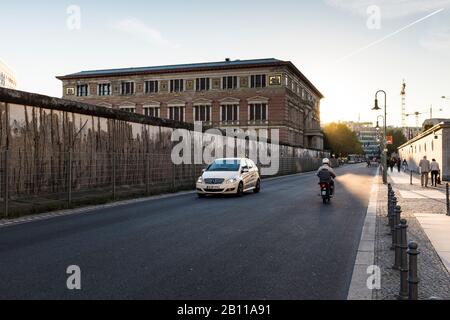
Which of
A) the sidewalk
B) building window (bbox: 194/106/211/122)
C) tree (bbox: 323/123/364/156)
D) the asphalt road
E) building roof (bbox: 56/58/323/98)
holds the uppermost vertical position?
building roof (bbox: 56/58/323/98)

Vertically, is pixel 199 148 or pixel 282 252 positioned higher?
pixel 199 148

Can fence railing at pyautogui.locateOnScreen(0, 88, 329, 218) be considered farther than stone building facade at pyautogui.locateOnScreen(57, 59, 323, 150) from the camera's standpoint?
No

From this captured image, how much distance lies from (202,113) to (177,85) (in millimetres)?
6474

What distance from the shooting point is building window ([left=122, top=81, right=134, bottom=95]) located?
78.3 meters

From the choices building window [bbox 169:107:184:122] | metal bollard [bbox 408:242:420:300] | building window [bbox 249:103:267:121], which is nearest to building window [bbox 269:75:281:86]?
building window [bbox 249:103:267:121]

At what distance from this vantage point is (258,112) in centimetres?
7144

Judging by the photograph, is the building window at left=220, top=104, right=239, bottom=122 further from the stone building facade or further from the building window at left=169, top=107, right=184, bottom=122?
the building window at left=169, top=107, right=184, bottom=122

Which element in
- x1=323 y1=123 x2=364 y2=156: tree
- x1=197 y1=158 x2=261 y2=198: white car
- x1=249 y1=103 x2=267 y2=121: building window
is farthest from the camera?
x1=323 y1=123 x2=364 y2=156: tree

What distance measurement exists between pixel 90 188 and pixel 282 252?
1009 centimetres

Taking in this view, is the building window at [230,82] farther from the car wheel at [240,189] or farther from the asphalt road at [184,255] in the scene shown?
the asphalt road at [184,255]

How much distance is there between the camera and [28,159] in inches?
537

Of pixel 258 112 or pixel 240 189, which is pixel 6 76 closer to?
pixel 240 189
